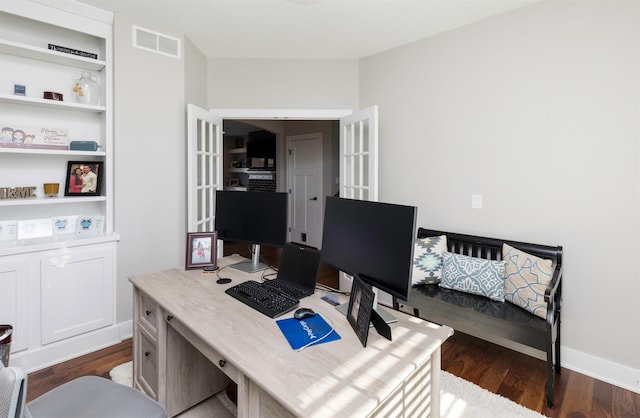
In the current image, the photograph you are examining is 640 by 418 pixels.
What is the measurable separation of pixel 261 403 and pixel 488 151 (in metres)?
2.51

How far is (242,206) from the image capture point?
6.91 ft

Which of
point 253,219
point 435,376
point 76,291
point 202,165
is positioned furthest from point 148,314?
point 202,165

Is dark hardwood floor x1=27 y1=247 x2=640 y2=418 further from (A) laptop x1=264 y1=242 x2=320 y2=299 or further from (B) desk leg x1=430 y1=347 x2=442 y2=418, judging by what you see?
(A) laptop x1=264 y1=242 x2=320 y2=299

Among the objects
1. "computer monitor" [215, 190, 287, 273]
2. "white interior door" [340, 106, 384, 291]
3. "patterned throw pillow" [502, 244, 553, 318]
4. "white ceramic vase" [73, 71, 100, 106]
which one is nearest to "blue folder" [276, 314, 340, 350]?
"computer monitor" [215, 190, 287, 273]

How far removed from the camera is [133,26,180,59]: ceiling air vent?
2721mm

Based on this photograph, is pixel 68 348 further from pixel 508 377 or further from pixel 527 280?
pixel 527 280

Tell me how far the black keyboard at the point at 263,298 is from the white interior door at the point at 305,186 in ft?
13.7

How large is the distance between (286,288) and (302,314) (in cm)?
32

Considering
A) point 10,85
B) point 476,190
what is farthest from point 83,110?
point 476,190

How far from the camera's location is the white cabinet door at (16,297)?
2.16 m

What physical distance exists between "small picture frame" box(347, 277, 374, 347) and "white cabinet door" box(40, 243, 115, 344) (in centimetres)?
220

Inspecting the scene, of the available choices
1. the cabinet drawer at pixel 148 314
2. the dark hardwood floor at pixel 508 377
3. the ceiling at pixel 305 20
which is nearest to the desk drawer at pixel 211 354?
the cabinet drawer at pixel 148 314

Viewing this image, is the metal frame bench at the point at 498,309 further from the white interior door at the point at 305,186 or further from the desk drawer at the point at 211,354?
the white interior door at the point at 305,186

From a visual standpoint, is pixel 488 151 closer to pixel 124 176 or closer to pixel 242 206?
pixel 242 206
